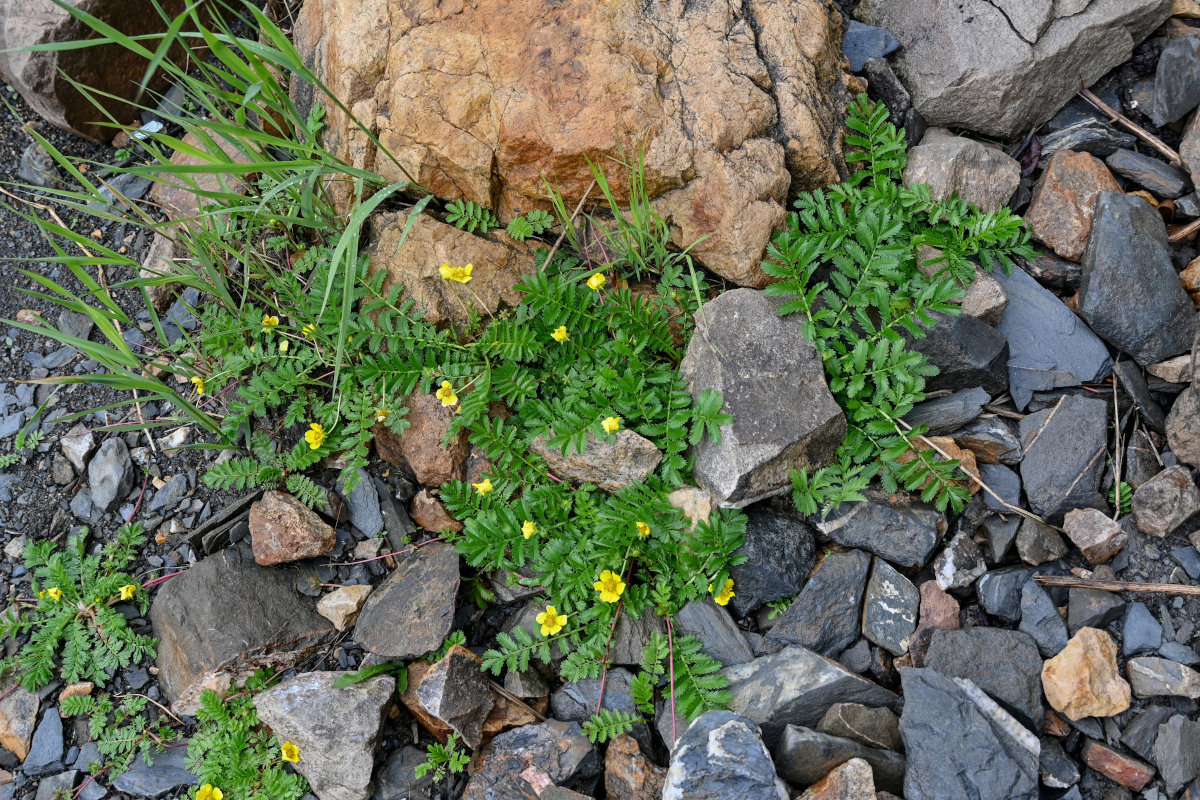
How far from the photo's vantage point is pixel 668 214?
411 centimetres

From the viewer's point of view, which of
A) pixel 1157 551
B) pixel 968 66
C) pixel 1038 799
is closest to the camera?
pixel 1038 799

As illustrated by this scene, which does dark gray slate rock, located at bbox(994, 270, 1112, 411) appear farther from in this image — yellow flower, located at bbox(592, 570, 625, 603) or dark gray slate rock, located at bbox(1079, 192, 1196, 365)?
yellow flower, located at bbox(592, 570, 625, 603)

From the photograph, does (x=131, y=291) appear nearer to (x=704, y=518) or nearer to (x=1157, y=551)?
(x=704, y=518)

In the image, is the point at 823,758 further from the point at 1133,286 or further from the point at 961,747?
the point at 1133,286

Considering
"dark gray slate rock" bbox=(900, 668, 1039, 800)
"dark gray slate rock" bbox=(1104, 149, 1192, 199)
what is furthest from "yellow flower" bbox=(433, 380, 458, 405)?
"dark gray slate rock" bbox=(1104, 149, 1192, 199)

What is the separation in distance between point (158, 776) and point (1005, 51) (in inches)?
218

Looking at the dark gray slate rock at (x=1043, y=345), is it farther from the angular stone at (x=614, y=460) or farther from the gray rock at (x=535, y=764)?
the gray rock at (x=535, y=764)

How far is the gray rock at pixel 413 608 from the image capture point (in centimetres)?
375

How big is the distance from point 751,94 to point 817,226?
0.73 m

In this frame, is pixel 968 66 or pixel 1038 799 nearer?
pixel 1038 799

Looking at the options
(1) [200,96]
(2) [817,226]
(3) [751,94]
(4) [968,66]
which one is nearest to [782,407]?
(2) [817,226]

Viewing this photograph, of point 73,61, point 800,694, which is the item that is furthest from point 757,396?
point 73,61

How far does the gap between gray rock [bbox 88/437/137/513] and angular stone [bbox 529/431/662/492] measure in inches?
93.3

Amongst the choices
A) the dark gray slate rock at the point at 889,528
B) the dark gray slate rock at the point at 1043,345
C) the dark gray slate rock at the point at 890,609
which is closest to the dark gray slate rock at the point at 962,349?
the dark gray slate rock at the point at 1043,345
